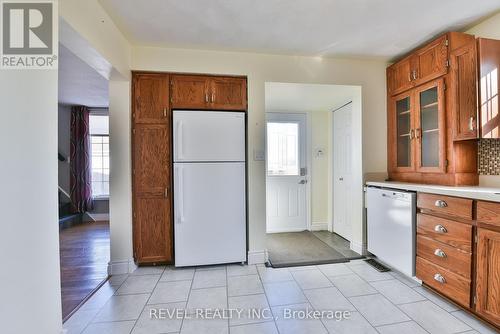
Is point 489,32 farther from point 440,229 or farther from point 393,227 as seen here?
point 393,227

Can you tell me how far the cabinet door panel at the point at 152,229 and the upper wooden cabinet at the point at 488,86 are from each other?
3054 millimetres

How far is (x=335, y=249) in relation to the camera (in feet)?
10.3

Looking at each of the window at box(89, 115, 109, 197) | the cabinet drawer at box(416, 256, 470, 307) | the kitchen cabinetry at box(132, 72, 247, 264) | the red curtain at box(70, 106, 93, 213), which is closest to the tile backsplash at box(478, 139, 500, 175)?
the cabinet drawer at box(416, 256, 470, 307)

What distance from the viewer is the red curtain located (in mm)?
4887

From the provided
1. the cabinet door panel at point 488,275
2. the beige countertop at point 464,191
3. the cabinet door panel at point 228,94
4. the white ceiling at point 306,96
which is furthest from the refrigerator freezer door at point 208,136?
the cabinet door panel at point 488,275

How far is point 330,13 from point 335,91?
1207 millimetres

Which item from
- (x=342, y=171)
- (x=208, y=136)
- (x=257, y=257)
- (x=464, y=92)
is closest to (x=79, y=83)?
(x=208, y=136)

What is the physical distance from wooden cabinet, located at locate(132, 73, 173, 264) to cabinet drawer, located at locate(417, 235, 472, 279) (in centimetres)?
251

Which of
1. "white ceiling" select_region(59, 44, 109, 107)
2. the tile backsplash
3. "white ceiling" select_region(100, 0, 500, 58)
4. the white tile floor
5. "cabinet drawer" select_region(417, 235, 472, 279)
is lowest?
the white tile floor

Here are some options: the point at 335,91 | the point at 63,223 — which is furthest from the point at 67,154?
the point at 335,91

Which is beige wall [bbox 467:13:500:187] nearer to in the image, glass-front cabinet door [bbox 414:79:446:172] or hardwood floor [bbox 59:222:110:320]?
glass-front cabinet door [bbox 414:79:446:172]

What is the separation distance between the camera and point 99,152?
527 cm

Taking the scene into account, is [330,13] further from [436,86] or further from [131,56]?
[131,56]

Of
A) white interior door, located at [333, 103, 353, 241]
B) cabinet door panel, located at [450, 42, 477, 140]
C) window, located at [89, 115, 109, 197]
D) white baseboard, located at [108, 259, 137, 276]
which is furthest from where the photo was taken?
window, located at [89, 115, 109, 197]
